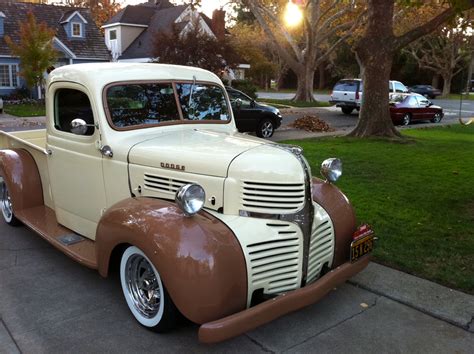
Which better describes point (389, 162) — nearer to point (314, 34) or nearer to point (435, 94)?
point (314, 34)

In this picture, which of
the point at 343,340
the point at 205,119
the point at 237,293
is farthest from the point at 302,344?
the point at 205,119

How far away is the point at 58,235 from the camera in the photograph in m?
4.53

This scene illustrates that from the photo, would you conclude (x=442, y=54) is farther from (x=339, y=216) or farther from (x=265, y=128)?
(x=339, y=216)

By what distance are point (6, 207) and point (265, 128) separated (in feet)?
32.2

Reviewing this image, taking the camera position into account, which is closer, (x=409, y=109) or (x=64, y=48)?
(x=409, y=109)

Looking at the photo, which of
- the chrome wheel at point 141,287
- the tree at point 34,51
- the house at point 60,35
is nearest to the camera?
the chrome wheel at point 141,287

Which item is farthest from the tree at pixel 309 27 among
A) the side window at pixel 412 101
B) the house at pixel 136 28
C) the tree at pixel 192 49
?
the side window at pixel 412 101

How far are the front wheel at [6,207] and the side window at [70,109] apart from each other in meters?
1.44

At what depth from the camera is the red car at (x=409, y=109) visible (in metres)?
18.8

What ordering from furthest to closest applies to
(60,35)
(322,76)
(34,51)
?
(322,76) → (60,35) → (34,51)

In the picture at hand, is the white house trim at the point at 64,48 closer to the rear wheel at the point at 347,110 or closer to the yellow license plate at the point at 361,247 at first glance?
the rear wheel at the point at 347,110

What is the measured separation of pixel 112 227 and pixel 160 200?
0.40 metres

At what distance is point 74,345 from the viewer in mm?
3236

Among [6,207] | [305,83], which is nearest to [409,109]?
[305,83]
